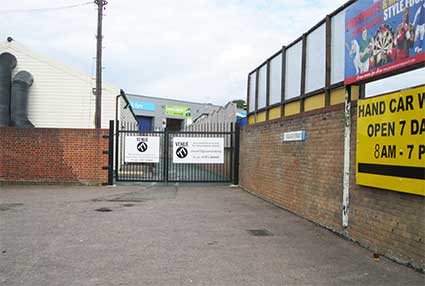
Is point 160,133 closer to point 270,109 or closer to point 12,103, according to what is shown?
point 270,109

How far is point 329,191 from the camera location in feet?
27.2

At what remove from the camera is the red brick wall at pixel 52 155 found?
16.7 m

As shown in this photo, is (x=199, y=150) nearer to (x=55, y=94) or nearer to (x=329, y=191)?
(x=55, y=94)

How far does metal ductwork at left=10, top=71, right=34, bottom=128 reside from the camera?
20.3m

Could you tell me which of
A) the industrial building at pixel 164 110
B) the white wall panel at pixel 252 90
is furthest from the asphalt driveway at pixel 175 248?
the industrial building at pixel 164 110

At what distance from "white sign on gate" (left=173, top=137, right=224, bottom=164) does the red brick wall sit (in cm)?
294

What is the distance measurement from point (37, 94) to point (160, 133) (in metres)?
8.32

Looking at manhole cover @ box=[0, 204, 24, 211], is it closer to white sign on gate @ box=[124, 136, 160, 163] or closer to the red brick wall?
the red brick wall

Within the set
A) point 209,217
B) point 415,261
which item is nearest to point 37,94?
point 209,217

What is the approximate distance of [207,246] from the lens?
22.9 ft

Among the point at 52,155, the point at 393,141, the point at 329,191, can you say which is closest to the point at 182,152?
the point at 52,155

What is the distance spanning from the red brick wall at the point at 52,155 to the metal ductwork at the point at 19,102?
379cm

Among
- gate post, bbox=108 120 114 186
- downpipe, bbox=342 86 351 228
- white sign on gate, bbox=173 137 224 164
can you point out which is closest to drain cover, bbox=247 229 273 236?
downpipe, bbox=342 86 351 228

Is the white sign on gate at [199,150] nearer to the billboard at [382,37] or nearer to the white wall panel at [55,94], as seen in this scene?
the white wall panel at [55,94]
